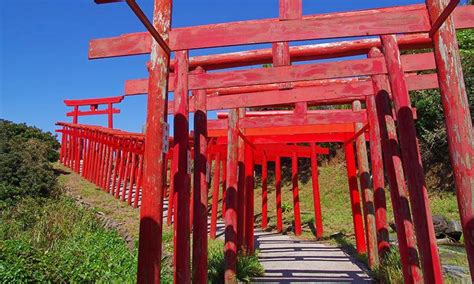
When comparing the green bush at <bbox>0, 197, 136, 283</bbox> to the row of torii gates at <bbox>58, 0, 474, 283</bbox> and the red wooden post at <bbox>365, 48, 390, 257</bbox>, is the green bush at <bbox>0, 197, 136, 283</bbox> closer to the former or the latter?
the row of torii gates at <bbox>58, 0, 474, 283</bbox>

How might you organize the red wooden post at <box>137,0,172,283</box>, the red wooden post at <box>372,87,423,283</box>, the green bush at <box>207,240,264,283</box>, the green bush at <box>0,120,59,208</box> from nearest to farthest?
the red wooden post at <box>137,0,172,283</box>, the red wooden post at <box>372,87,423,283</box>, the green bush at <box>207,240,264,283</box>, the green bush at <box>0,120,59,208</box>

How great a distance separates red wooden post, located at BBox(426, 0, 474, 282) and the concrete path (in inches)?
161

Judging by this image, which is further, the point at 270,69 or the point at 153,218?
the point at 270,69

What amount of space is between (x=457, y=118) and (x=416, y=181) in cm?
95

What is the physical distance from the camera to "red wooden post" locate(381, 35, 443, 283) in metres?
3.73

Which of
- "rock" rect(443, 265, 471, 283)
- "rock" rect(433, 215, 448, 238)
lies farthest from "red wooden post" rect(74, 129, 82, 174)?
"rock" rect(443, 265, 471, 283)

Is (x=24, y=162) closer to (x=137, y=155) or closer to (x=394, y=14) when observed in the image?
(x=137, y=155)

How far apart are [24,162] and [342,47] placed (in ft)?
37.4

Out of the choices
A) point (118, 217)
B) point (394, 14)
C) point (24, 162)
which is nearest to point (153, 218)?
point (394, 14)

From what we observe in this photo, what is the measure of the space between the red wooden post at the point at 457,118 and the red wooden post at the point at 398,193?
5.66 ft

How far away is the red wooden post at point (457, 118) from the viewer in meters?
2.82

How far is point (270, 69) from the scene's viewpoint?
4.22 meters

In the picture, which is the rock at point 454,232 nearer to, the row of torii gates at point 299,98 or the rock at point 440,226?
the rock at point 440,226

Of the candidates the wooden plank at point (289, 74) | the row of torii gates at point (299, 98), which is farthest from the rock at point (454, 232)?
the wooden plank at point (289, 74)
